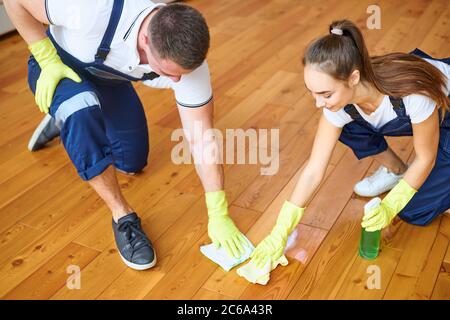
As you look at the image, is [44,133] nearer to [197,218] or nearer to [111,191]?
[111,191]

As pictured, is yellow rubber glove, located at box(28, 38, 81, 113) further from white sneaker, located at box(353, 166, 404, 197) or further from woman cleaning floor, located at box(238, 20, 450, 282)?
white sneaker, located at box(353, 166, 404, 197)

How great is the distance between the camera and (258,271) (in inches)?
61.0

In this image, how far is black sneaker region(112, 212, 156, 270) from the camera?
5.23ft

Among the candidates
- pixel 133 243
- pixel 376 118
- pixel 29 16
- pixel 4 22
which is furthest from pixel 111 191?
pixel 4 22

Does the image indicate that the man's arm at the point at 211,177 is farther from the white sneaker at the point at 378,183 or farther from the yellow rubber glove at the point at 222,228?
the white sneaker at the point at 378,183

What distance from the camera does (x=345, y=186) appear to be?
6.35 ft

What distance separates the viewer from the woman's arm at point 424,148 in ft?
4.86

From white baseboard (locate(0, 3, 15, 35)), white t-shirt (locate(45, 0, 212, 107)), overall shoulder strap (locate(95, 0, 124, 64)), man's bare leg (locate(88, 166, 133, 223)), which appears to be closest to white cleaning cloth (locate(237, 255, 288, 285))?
man's bare leg (locate(88, 166, 133, 223))

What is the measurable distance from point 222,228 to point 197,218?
0.53ft

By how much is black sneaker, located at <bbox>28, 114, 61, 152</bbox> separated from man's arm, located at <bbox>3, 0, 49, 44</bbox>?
499 millimetres

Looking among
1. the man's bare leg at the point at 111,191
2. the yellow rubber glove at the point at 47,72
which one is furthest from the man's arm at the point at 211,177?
the yellow rubber glove at the point at 47,72

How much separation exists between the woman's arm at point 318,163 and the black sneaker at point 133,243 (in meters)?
0.44
